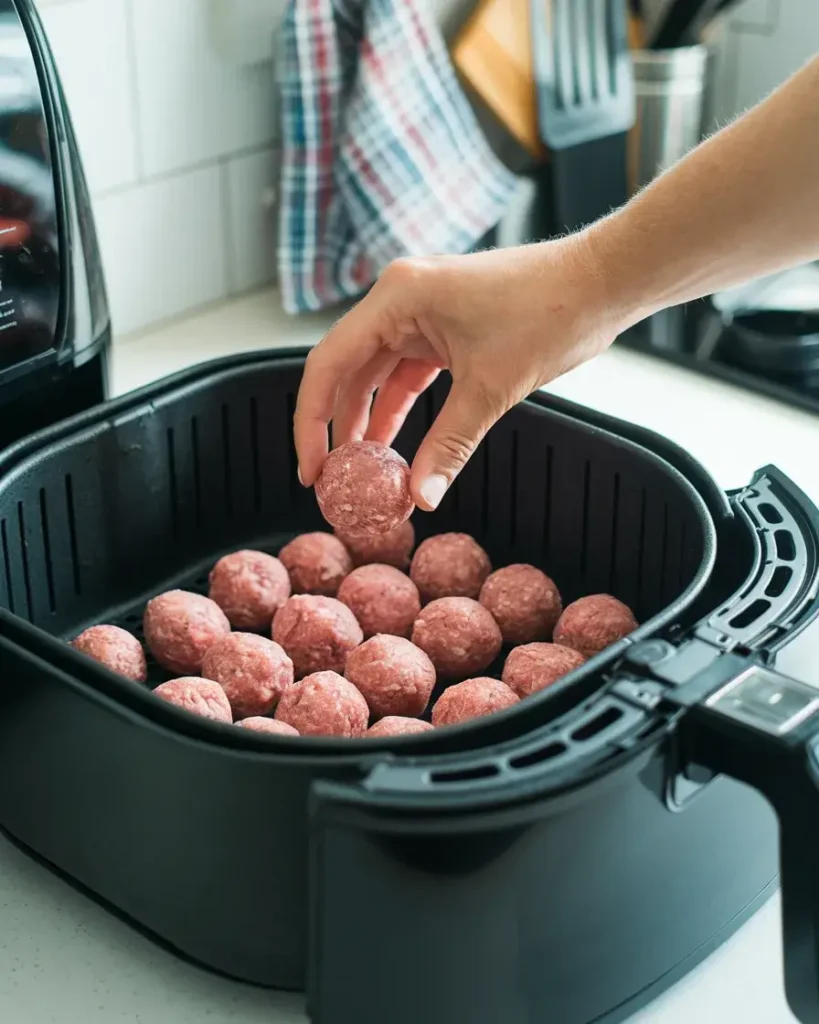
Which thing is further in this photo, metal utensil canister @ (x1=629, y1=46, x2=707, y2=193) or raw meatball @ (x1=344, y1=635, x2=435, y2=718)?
metal utensil canister @ (x1=629, y1=46, x2=707, y2=193)

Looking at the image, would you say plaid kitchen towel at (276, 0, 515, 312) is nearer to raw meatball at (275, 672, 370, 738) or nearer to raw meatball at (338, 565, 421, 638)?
raw meatball at (338, 565, 421, 638)

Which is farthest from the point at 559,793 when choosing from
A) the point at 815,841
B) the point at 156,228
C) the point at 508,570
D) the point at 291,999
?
the point at 156,228

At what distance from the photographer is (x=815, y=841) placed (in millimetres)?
616

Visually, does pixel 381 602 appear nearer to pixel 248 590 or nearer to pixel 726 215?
pixel 248 590

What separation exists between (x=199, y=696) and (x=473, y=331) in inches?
11.2

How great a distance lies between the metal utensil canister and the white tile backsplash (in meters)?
0.50

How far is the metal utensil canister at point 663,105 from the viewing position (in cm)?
157

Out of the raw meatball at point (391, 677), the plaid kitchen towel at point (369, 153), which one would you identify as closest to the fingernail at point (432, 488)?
the raw meatball at point (391, 677)

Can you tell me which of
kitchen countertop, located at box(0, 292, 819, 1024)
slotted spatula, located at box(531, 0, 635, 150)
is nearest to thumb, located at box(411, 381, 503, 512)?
kitchen countertop, located at box(0, 292, 819, 1024)

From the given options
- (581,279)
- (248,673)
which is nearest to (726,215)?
(581,279)

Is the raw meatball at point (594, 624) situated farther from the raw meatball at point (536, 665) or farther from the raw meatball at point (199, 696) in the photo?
the raw meatball at point (199, 696)

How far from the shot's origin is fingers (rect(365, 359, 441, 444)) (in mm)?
990

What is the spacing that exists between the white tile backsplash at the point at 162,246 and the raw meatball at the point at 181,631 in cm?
51

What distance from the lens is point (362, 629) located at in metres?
1.04
